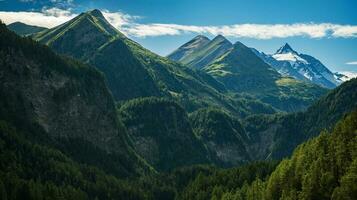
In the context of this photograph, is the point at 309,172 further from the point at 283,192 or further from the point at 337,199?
the point at 337,199

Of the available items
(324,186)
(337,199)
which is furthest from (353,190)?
(324,186)

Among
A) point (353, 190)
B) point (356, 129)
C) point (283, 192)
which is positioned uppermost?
point (356, 129)

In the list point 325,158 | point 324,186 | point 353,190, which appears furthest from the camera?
point 325,158

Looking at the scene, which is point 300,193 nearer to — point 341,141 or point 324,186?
point 324,186

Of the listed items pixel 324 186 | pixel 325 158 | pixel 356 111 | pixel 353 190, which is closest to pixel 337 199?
pixel 353 190

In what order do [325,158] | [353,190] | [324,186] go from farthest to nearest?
[325,158], [324,186], [353,190]

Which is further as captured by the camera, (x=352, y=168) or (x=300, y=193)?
(x=300, y=193)

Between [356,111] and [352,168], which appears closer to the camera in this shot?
[352,168]

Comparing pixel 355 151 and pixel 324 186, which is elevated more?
pixel 355 151

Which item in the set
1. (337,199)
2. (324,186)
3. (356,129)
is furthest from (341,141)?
(337,199)
